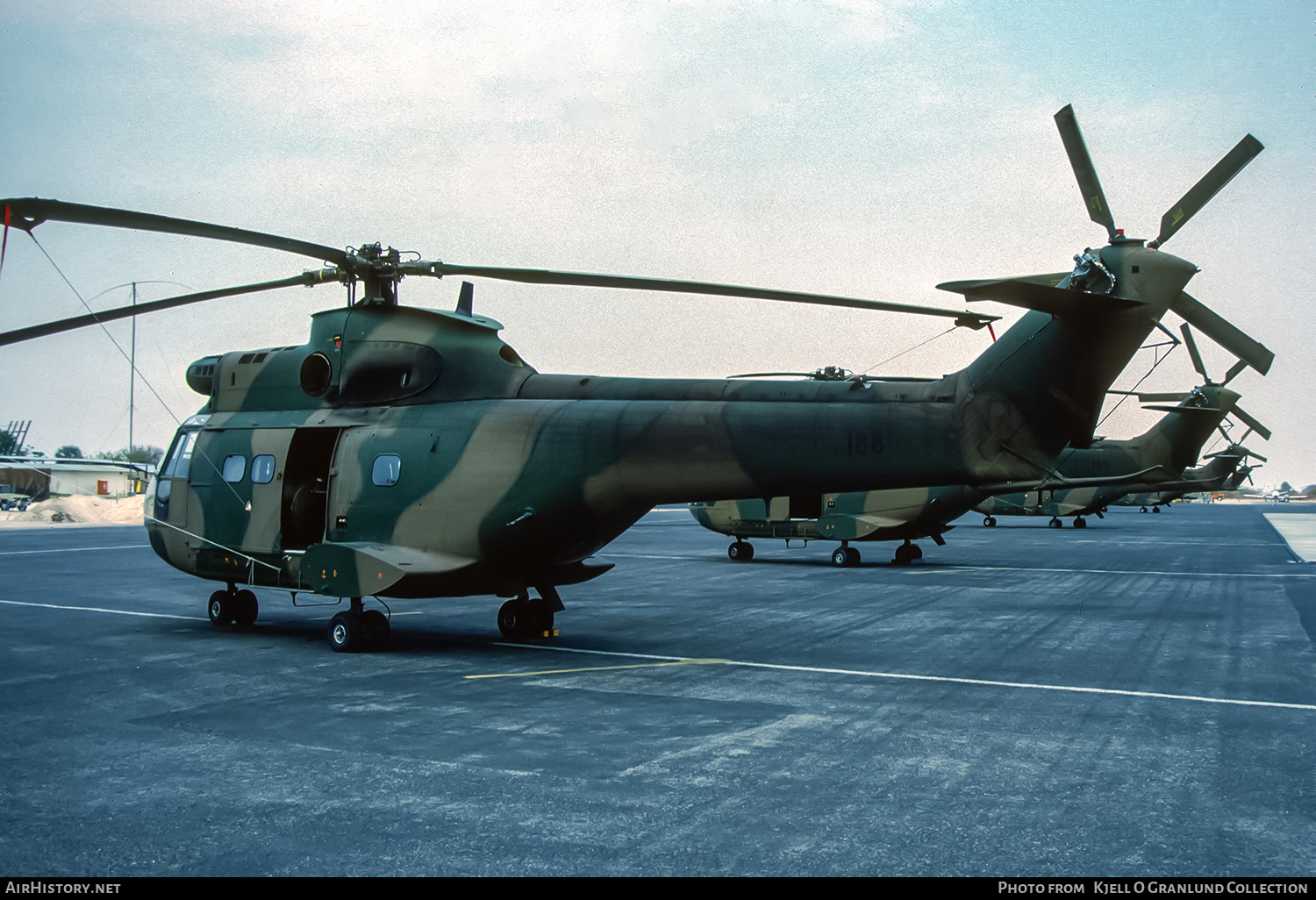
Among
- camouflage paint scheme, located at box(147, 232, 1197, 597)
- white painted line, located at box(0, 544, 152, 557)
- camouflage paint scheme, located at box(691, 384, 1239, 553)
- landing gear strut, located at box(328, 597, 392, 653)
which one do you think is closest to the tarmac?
landing gear strut, located at box(328, 597, 392, 653)

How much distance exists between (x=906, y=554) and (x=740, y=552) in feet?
15.5

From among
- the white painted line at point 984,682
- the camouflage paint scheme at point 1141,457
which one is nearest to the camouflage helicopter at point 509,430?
the white painted line at point 984,682

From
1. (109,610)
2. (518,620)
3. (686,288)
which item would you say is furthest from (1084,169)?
(109,610)

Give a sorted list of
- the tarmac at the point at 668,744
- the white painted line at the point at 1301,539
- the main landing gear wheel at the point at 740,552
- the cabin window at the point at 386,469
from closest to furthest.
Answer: the tarmac at the point at 668,744 → the cabin window at the point at 386,469 → the main landing gear wheel at the point at 740,552 → the white painted line at the point at 1301,539

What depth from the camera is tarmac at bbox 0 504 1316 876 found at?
549cm

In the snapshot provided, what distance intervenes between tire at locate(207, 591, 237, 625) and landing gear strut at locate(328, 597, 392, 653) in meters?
3.01

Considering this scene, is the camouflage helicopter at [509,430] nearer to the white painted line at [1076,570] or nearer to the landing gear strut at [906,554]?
the white painted line at [1076,570]

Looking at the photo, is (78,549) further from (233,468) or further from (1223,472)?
(1223,472)

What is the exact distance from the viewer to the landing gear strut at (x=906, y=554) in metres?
27.4

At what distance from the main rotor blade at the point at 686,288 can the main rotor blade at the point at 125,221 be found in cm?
209

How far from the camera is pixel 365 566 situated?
12344 mm

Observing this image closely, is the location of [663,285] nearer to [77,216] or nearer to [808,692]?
[808,692]

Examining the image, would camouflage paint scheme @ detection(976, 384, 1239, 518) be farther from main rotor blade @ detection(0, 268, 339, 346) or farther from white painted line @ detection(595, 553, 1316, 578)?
Result: main rotor blade @ detection(0, 268, 339, 346)

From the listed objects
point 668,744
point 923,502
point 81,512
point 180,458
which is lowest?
point 668,744
